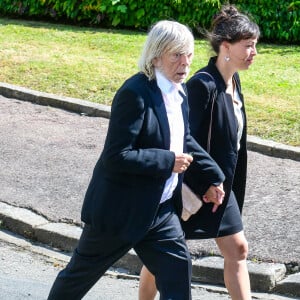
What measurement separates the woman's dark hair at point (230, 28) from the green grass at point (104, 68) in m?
4.08

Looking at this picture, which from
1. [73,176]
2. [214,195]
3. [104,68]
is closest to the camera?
[214,195]

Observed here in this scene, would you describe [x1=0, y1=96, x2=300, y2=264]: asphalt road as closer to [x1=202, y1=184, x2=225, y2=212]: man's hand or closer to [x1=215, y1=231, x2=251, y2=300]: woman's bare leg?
[x1=215, y1=231, x2=251, y2=300]: woman's bare leg

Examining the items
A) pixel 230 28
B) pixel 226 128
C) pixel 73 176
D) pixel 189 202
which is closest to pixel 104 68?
pixel 73 176

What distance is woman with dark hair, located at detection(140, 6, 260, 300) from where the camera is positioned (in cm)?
496

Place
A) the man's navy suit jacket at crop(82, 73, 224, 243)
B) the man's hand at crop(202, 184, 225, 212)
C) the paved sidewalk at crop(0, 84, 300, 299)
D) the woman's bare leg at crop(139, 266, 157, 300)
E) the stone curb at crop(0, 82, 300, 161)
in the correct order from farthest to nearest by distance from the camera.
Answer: the stone curb at crop(0, 82, 300, 161) → the paved sidewalk at crop(0, 84, 300, 299) → the woman's bare leg at crop(139, 266, 157, 300) → the man's hand at crop(202, 184, 225, 212) → the man's navy suit jacket at crop(82, 73, 224, 243)

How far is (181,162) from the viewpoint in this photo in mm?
4398

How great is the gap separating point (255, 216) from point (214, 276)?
1113 mm

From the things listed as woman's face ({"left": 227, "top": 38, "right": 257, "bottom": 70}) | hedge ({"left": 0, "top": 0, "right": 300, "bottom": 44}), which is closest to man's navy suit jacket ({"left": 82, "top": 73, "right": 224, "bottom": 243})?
woman's face ({"left": 227, "top": 38, "right": 257, "bottom": 70})

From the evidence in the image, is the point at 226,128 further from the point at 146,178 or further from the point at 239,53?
the point at 146,178

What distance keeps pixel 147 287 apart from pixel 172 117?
1.16 metres

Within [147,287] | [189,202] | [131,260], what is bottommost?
[131,260]

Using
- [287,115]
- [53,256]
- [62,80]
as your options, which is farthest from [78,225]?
[62,80]

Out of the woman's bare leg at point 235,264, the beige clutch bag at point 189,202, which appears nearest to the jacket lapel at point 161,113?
the beige clutch bag at point 189,202

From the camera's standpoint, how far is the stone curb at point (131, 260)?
6.02 m
